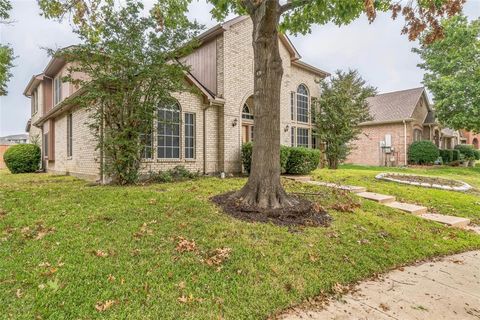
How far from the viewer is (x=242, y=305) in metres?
2.94

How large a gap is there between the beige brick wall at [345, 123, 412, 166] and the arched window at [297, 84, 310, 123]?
770 cm

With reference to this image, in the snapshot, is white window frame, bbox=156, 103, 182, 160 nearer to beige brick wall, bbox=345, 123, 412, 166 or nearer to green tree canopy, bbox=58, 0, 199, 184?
green tree canopy, bbox=58, 0, 199, 184

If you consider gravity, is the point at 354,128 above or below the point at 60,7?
below

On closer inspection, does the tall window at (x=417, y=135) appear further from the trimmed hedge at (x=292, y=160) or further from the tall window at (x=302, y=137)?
the trimmed hedge at (x=292, y=160)

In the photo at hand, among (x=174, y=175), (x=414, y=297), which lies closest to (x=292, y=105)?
(x=174, y=175)

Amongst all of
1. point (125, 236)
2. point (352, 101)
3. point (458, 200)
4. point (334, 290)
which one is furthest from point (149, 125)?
point (352, 101)

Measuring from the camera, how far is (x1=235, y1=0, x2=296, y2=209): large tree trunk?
5961 millimetres

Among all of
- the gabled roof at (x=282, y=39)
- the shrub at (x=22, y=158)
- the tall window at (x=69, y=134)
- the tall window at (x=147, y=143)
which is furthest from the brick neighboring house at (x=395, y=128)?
the shrub at (x=22, y=158)

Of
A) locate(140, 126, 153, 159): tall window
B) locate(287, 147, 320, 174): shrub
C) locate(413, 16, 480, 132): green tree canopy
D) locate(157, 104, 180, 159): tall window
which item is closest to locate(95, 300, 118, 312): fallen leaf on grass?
locate(140, 126, 153, 159): tall window

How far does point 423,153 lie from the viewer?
827 inches

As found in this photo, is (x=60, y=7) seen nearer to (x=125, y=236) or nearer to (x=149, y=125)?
(x=149, y=125)

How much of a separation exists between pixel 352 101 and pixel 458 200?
357 inches

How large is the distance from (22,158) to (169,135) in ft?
35.6

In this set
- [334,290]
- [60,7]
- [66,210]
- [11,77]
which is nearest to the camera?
[334,290]
